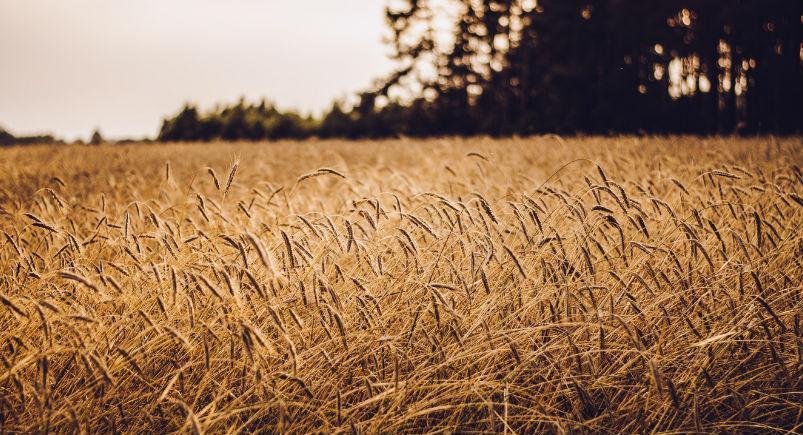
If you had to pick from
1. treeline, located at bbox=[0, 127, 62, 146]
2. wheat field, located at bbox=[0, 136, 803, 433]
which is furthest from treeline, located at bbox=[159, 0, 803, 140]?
wheat field, located at bbox=[0, 136, 803, 433]

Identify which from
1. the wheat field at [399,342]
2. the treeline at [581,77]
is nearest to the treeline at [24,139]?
the treeline at [581,77]

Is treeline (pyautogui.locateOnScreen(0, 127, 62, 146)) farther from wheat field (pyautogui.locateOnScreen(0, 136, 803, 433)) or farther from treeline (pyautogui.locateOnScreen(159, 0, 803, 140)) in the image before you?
wheat field (pyautogui.locateOnScreen(0, 136, 803, 433))

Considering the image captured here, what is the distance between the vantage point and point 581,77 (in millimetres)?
20578

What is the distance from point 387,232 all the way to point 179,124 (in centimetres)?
2149

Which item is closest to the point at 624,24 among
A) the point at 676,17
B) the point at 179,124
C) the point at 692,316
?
the point at 676,17

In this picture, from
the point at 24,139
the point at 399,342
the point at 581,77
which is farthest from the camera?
the point at 581,77

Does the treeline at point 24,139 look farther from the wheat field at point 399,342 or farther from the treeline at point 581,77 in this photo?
the wheat field at point 399,342

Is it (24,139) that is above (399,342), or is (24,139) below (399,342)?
above

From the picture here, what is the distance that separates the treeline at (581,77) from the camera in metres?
16.4

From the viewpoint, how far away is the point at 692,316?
192 centimetres

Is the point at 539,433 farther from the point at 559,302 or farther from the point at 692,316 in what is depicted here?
the point at 692,316

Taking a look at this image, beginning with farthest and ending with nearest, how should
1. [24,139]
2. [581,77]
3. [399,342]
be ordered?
[581,77], [24,139], [399,342]

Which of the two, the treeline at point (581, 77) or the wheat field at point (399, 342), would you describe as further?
the treeline at point (581, 77)

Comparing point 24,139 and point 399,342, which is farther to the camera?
point 24,139
